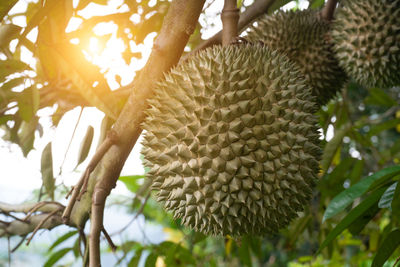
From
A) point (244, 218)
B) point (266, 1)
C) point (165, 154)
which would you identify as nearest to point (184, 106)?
point (165, 154)

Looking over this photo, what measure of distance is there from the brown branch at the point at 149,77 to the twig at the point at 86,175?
A: 0.03 m

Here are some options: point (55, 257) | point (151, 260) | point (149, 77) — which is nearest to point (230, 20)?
point (149, 77)

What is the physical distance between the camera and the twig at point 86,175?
2.63 feet

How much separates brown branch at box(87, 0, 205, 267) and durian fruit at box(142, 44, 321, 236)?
29mm

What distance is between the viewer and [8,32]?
861 millimetres

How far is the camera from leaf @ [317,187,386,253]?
903mm

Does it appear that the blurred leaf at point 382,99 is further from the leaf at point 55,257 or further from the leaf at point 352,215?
the leaf at point 55,257

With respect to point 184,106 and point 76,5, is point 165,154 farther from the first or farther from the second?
point 76,5

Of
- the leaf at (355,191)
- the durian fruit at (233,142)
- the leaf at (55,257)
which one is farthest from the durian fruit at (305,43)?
the leaf at (55,257)

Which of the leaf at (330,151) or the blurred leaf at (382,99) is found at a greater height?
the blurred leaf at (382,99)

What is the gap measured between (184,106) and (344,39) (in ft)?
2.82

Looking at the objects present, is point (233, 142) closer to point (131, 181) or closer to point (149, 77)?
point (149, 77)

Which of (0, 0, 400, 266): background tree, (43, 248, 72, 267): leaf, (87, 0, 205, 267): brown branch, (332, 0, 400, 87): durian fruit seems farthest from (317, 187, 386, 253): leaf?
(43, 248, 72, 267): leaf

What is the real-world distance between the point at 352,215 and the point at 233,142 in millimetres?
339
